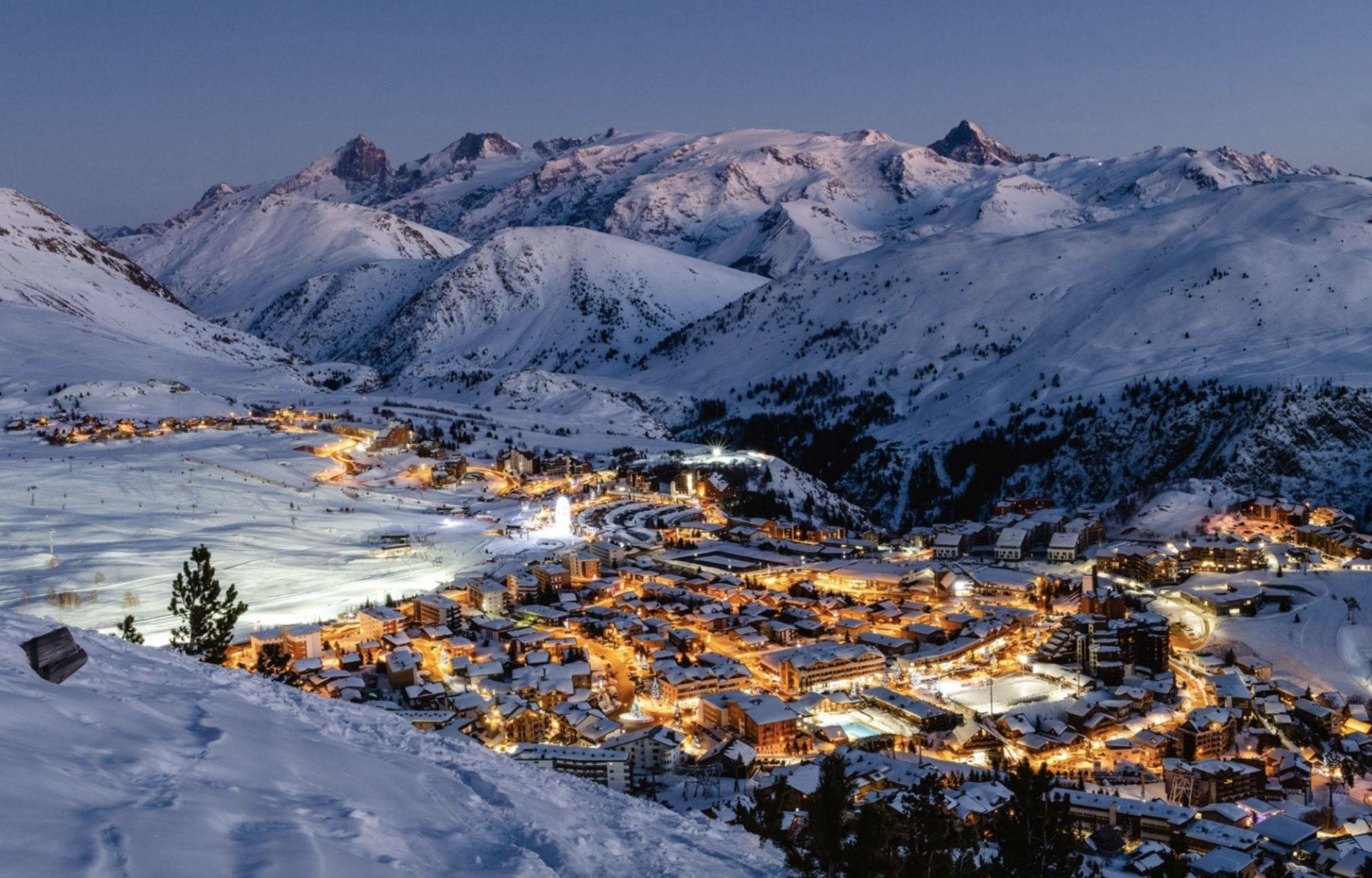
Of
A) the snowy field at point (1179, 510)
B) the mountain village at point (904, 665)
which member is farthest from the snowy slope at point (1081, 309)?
the mountain village at point (904, 665)

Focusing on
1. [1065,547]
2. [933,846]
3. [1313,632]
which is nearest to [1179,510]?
[1065,547]

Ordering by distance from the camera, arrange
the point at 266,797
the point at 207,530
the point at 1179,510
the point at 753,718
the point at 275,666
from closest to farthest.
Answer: the point at 266,797 < the point at 275,666 < the point at 753,718 < the point at 207,530 < the point at 1179,510

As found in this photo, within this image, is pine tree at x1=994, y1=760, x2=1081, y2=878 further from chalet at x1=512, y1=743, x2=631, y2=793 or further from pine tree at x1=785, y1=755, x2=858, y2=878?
chalet at x1=512, y1=743, x2=631, y2=793

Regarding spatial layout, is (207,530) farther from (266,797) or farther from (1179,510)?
(1179,510)

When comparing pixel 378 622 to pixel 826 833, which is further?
pixel 378 622

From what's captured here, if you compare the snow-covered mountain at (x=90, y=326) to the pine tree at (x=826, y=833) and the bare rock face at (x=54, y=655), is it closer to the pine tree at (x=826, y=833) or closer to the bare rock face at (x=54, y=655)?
the bare rock face at (x=54, y=655)
